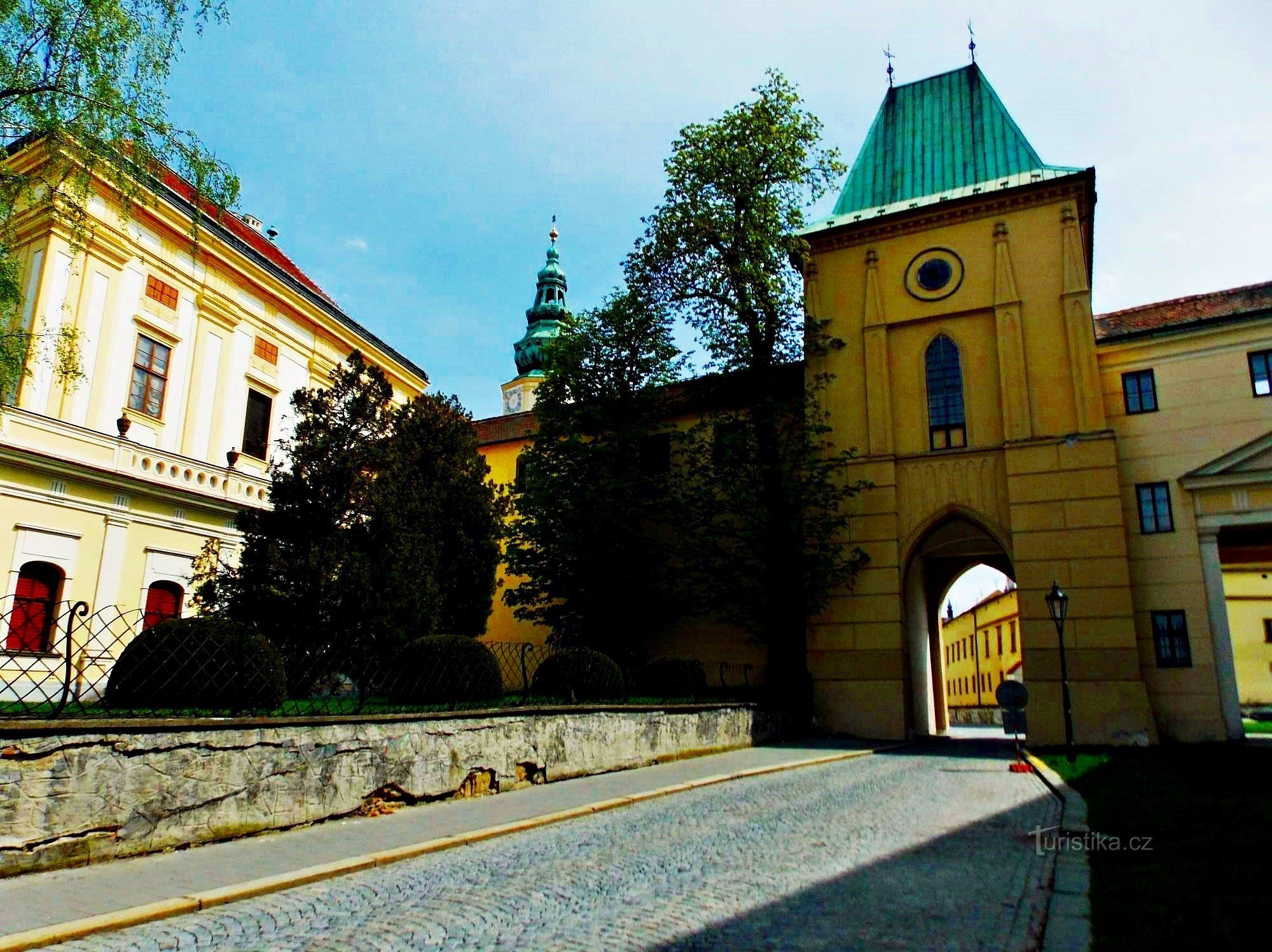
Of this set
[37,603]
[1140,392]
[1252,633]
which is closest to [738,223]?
[1140,392]

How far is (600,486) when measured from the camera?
86.2ft

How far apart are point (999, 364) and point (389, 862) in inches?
873

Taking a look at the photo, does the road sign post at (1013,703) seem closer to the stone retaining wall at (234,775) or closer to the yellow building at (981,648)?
the stone retaining wall at (234,775)

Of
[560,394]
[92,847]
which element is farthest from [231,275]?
[92,847]

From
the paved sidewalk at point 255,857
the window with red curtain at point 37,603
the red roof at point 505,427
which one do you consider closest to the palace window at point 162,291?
the window with red curtain at point 37,603

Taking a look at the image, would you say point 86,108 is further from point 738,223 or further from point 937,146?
point 937,146

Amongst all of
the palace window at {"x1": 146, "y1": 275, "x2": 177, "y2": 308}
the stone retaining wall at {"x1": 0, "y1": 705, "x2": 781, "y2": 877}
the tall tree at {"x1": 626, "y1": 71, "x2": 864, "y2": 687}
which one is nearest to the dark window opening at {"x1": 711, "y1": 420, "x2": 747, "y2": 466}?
the tall tree at {"x1": 626, "y1": 71, "x2": 864, "y2": 687}

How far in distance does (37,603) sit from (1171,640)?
85.8 feet

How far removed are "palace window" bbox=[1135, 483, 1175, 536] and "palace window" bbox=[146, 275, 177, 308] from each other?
87.0 feet

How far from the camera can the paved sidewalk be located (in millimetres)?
5676

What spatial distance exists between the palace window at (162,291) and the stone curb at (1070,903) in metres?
23.5

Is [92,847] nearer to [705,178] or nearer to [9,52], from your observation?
[9,52]

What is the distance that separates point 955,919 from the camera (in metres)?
5.42

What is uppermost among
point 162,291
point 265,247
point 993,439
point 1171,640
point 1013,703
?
point 265,247
